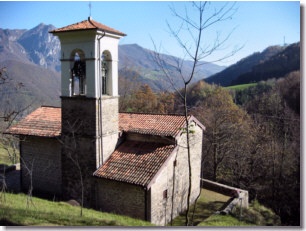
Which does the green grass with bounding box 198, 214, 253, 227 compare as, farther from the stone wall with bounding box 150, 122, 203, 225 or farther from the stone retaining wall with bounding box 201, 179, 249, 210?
the stone wall with bounding box 150, 122, 203, 225

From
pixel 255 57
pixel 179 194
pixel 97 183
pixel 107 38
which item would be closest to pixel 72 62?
pixel 107 38

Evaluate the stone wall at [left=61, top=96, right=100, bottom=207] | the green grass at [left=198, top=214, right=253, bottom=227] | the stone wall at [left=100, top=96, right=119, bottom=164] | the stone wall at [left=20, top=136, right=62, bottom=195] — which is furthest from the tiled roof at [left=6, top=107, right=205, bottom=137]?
the green grass at [left=198, top=214, right=253, bottom=227]

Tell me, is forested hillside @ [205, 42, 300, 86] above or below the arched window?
above

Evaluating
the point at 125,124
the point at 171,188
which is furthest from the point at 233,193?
the point at 125,124

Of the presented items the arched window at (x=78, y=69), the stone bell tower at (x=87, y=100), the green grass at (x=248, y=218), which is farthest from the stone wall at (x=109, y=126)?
the green grass at (x=248, y=218)

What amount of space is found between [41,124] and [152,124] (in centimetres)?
407

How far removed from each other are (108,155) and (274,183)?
787cm

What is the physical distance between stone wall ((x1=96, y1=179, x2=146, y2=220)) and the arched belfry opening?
2658 millimetres

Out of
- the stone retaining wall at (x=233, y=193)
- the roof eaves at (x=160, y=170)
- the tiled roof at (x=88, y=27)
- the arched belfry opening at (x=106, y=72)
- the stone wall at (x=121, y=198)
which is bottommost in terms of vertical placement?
the stone retaining wall at (x=233, y=193)

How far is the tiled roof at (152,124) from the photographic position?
908 cm

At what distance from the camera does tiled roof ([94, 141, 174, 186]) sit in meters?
8.00

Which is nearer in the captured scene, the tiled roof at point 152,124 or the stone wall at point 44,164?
the tiled roof at point 152,124

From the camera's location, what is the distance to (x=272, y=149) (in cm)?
1391

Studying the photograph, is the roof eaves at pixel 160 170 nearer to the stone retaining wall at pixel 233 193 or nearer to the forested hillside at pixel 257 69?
the stone retaining wall at pixel 233 193
